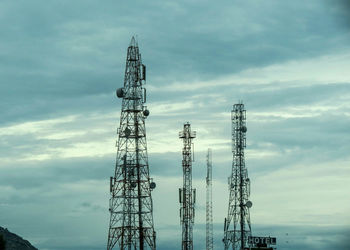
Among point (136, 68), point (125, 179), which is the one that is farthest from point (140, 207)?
point (136, 68)

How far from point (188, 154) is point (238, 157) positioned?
48.8 feet

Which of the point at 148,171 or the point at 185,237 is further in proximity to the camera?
the point at 185,237

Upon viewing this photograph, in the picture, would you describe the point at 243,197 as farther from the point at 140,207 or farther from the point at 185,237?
the point at 140,207

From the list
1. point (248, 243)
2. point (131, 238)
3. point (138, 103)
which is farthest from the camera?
point (248, 243)

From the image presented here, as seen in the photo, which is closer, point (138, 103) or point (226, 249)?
point (138, 103)

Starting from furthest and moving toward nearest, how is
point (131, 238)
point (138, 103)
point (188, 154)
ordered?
point (188, 154) → point (138, 103) → point (131, 238)

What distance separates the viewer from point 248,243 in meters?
167

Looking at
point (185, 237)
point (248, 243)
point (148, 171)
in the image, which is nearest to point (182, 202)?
point (185, 237)

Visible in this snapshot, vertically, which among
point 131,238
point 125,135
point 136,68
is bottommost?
point 131,238

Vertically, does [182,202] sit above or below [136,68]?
below

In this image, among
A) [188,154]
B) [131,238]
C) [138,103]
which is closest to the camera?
[131,238]

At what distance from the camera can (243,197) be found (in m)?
168

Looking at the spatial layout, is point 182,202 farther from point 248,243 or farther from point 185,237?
point 248,243

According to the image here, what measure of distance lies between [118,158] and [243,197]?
4779 centimetres
